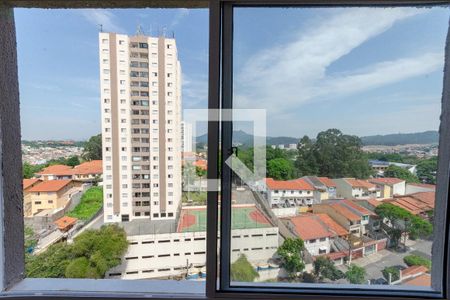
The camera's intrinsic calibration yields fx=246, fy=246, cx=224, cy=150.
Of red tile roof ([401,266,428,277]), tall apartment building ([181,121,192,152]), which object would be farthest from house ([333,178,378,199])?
tall apartment building ([181,121,192,152])

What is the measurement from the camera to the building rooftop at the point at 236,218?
3.69ft

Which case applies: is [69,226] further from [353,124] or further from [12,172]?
[353,124]

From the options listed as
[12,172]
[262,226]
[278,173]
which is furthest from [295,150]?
[12,172]

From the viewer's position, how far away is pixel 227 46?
3.49 ft

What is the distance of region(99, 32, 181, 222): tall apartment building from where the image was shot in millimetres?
1105

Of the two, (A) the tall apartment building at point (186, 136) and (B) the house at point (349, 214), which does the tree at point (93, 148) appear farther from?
(B) the house at point (349, 214)

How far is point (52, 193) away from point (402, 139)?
164 centimetres

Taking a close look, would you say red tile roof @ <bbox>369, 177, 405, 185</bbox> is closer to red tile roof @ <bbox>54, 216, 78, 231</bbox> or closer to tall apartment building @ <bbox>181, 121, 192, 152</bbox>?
tall apartment building @ <bbox>181, 121, 192, 152</bbox>

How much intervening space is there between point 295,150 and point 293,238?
410 mm

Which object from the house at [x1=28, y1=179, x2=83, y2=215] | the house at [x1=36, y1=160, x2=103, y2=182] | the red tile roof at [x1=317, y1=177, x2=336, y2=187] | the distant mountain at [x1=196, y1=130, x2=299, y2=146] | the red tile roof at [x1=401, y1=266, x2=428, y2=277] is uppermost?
the distant mountain at [x1=196, y1=130, x2=299, y2=146]

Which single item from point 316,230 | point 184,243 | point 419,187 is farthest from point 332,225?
point 184,243

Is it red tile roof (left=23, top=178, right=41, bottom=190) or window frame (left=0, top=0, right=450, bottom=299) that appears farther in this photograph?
red tile roof (left=23, top=178, right=41, bottom=190)

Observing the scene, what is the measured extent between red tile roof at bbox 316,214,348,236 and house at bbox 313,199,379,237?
0.5 inches

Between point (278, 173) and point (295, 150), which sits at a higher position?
point (295, 150)
